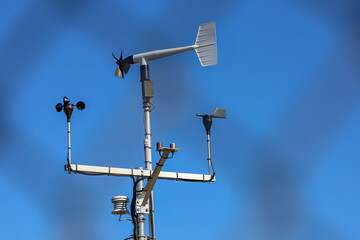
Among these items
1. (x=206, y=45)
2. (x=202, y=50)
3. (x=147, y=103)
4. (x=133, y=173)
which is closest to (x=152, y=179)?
(x=133, y=173)

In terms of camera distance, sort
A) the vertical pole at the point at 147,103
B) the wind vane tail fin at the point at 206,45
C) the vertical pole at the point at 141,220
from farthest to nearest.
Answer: the wind vane tail fin at the point at 206,45, the vertical pole at the point at 147,103, the vertical pole at the point at 141,220

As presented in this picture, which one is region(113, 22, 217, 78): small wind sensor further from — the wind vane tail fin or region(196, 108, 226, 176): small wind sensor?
region(196, 108, 226, 176): small wind sensor

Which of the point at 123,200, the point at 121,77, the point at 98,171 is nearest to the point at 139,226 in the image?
the point at 123,200

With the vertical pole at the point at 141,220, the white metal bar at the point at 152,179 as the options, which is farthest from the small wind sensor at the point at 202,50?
the white metal bar at the point at 152,179

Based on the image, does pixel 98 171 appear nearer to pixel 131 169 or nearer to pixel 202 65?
pixel 131 169

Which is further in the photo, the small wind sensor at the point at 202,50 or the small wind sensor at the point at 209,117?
the small wind sensor at the point at 202,50

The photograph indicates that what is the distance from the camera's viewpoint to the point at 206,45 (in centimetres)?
1906

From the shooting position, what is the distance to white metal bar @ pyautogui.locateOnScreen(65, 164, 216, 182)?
16453mm

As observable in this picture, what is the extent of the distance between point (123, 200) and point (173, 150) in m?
2.30

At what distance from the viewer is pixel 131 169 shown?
17406 mm

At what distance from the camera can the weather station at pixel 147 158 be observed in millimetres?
16578

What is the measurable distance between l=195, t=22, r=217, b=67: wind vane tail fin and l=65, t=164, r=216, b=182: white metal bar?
280 cm

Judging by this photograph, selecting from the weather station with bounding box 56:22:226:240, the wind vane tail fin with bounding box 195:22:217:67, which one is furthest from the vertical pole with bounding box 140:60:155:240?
the wind vane tail fin with bounding box 195:22:217:67

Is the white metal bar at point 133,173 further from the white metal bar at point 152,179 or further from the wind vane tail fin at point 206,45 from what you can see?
the wind vane tail fin at point 206,45
